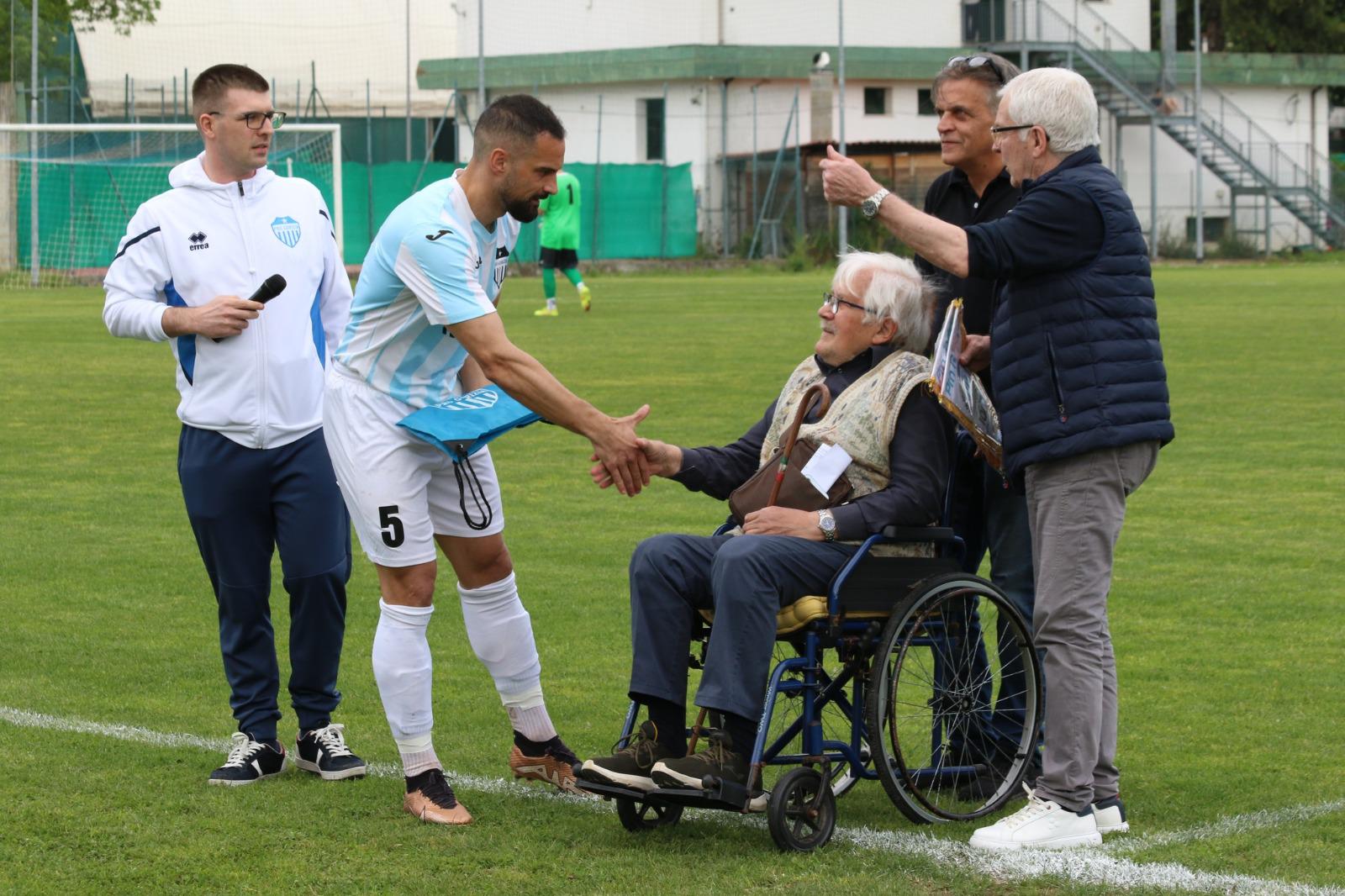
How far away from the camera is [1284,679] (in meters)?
6.86

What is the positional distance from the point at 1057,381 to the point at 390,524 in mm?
1868

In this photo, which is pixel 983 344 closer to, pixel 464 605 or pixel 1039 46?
pixel 464 605

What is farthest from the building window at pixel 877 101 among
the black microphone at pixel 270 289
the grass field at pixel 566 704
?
the black microphone at pixel 270 289

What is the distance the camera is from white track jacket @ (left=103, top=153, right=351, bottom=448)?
579 centimetres

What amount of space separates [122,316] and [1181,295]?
27.0 metres

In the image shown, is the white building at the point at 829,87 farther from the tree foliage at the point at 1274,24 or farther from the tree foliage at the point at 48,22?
the tree foliage at the point at 1274,24

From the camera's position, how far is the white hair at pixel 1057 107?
490 cm

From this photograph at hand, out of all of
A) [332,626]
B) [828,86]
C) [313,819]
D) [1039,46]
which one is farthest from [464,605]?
[1039,46]

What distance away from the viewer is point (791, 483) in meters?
5.39

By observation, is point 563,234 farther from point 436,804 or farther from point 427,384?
point 436,804

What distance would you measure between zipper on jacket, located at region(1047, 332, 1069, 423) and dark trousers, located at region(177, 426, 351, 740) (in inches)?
90.8

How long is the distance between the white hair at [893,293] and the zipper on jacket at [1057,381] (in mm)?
714

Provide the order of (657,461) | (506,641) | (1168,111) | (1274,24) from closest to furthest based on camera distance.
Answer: (657,461) < (506,641) < (1168,111) < (1274,24)

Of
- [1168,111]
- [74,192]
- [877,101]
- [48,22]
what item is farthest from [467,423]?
[1168,111]
